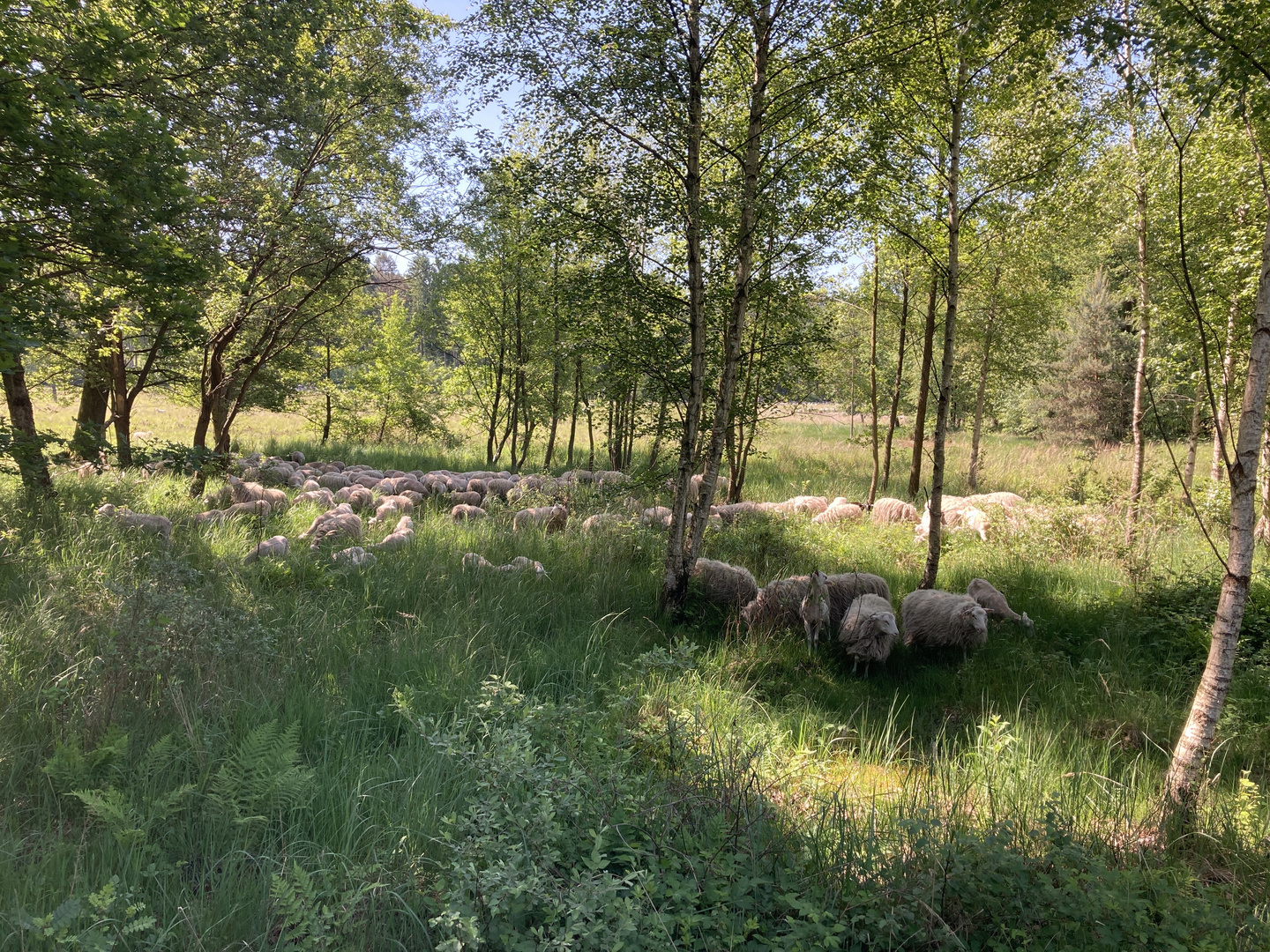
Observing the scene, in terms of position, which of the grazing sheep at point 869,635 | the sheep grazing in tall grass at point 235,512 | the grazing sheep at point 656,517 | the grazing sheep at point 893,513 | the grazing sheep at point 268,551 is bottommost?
the grazing sheep at point 869,635

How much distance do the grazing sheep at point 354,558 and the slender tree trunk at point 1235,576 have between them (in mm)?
6892

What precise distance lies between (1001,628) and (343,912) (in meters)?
6.96

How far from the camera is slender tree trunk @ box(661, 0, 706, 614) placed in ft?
20.6

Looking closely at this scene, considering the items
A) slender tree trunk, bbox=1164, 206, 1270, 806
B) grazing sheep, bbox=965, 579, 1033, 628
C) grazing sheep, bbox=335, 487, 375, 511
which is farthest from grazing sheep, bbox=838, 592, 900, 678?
grazing sheep, bbox=335, 487, 375, 511

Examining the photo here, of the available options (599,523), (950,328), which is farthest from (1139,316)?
(599,523)

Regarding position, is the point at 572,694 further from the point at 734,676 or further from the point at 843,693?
the point at 843,693

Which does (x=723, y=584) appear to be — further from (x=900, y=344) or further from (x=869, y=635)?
(x=900, y=344)

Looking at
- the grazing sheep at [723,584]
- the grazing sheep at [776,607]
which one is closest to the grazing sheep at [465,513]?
the grazing sheep at [723,584]

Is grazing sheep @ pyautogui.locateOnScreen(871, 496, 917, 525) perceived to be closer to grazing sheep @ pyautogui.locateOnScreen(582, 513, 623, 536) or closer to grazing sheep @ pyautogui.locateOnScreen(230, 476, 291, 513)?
grazing sheep @ pyautogui.locateOnScreen(582, 513, 623, 536)

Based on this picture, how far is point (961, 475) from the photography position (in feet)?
71.7

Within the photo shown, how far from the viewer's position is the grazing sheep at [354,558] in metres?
6.85

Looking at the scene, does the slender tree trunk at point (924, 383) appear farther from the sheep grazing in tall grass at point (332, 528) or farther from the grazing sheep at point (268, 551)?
the grazing sheep at point (268, 551)

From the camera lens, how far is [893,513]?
41.4ft

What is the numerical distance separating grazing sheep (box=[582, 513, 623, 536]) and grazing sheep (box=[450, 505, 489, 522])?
1.69m
